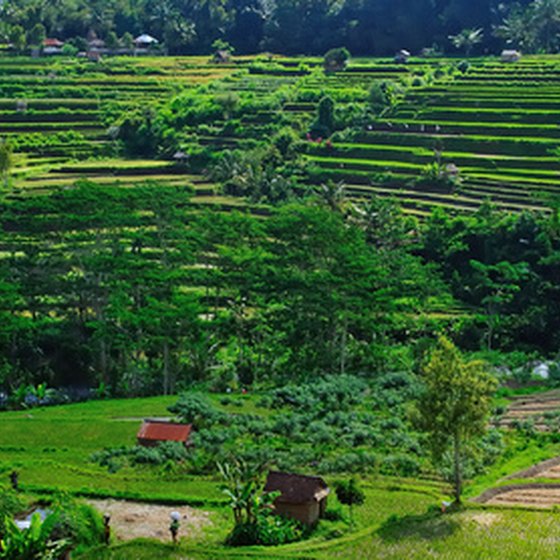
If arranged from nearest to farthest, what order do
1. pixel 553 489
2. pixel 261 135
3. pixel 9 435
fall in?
1. pixel 553 489
2. pixel 9 435
3. pixel 261 135

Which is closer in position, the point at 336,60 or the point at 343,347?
the point at 343,347

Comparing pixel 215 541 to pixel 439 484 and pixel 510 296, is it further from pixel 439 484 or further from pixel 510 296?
pixel 510 296

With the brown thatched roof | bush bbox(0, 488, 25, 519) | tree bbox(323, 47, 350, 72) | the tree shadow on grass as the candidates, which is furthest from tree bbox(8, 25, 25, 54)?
the tree shadow on grass

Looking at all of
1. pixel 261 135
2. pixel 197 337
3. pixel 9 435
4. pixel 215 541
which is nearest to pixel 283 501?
pixel 215 541

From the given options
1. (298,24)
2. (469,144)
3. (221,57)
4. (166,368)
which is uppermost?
(298,24)

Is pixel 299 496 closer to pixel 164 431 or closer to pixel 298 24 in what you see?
pixel 164 431

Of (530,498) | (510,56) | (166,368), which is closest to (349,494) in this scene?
(530,498)

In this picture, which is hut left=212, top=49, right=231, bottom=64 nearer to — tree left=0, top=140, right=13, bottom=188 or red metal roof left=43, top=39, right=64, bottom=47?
red metal roof left=43, top=39, right=64, bottom=47
